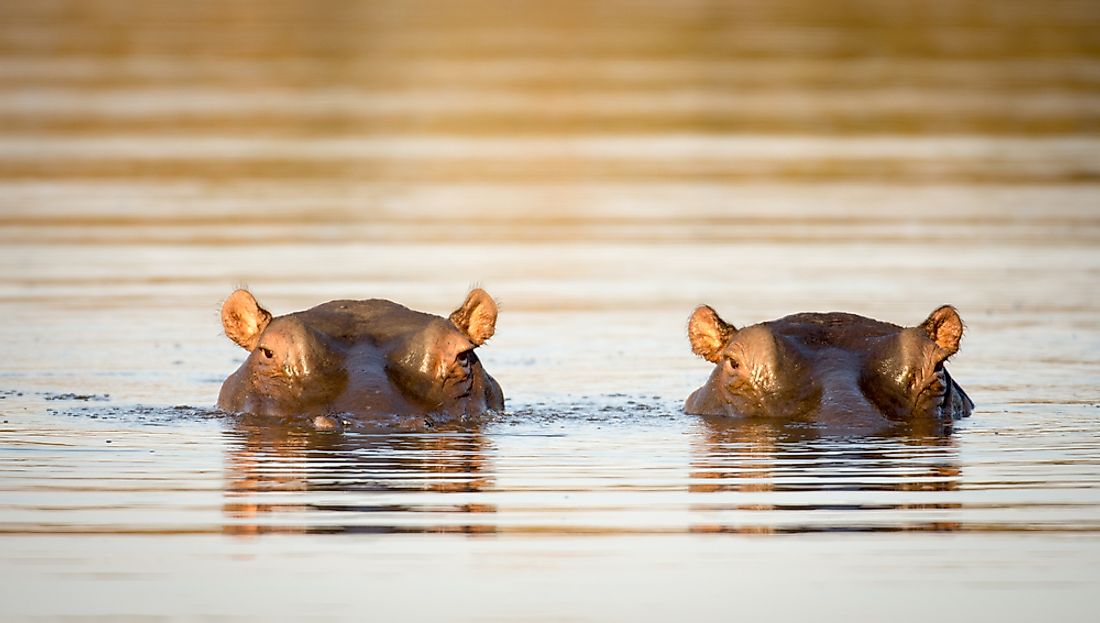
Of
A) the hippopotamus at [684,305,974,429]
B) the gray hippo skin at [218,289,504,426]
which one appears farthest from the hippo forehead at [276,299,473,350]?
the hippopotamus at [684,305,974,429]

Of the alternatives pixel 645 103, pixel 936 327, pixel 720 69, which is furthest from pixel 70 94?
pixel 936 327

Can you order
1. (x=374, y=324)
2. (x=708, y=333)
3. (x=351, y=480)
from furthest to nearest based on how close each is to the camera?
(x=708, y=333) → (x=374, y=324) → (x=351, y=480)

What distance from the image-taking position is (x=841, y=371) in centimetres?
1340

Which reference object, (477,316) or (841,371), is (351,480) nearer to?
(477,316)

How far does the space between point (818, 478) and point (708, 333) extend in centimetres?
253

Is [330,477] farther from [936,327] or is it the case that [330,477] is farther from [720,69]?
[720,69]

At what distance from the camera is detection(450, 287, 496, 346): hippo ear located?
1364 cm

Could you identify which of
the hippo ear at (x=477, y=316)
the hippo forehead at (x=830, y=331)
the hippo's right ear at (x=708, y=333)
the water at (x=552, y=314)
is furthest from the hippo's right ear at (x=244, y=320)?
the hippo forehead at (x=830, y=331)

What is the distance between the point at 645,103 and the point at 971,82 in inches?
281

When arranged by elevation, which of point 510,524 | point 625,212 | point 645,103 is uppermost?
point 645,103

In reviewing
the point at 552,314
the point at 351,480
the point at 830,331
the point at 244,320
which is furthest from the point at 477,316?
the point at 552,314

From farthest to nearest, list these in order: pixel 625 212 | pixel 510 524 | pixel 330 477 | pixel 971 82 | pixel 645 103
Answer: pixel 971 82 < pixel 645 103 < pixel 625 212 < pixel 330 477 < pixel 510 524

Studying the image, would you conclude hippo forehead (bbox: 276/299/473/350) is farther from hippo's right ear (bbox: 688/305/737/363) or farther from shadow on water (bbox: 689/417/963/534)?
shadow on water (bbox: 689/417/963/534)

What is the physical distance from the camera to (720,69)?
161 feet
